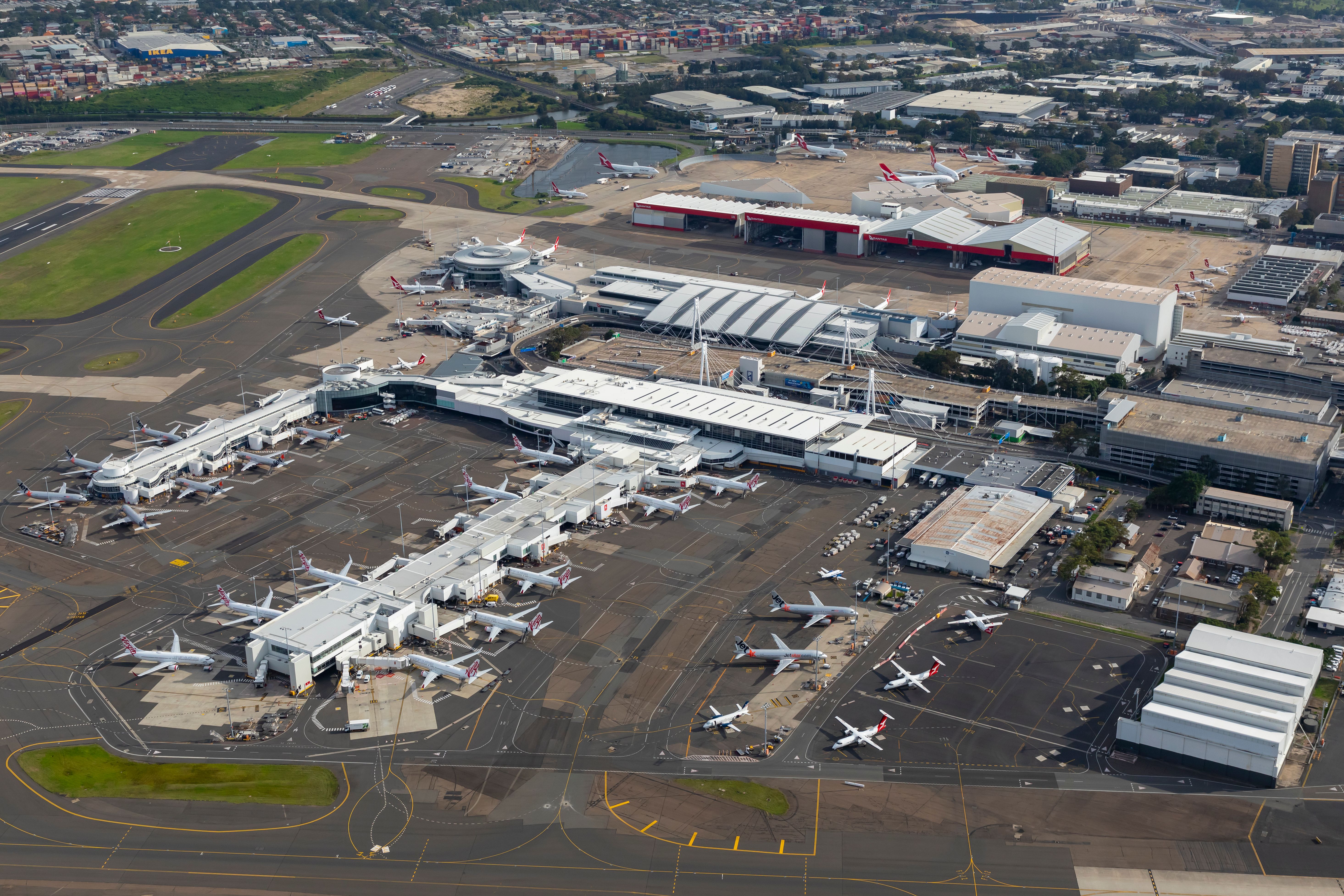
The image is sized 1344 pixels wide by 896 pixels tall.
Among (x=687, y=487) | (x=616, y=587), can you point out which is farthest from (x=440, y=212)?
(x=616, y=587)

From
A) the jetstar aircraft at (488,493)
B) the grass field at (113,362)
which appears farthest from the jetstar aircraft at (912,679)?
the grass field at (113,362)

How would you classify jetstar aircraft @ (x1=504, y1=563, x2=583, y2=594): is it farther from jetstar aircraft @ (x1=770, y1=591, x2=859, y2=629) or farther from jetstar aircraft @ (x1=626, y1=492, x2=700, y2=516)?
jetstar aircraft @ (x1=770, y1=591, x2=859, y2=629)

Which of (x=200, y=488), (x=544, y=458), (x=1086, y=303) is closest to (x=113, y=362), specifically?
(x=200, y=488)

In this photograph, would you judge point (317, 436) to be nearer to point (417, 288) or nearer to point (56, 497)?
point (56, 497)

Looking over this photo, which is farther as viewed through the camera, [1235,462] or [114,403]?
[114,403]

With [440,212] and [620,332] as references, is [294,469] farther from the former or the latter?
[440,212]

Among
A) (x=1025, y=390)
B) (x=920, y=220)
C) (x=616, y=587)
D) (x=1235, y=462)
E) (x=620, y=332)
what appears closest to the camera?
(x=616, y=587)

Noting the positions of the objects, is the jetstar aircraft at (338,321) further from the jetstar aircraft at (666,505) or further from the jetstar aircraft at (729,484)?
the jetstar aircraft at (729,484)

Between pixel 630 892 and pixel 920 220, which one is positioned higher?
pixel 920 220
